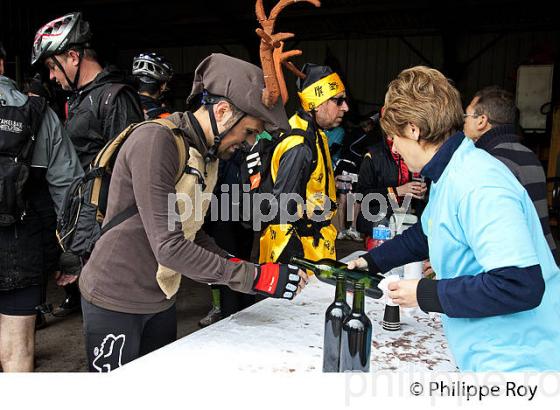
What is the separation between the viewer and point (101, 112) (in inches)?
118

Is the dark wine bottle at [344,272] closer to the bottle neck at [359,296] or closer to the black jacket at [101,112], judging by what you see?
the bottle neck at [359,296]

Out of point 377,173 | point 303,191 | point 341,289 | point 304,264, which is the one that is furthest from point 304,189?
point 377,173

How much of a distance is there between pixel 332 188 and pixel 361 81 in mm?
9556

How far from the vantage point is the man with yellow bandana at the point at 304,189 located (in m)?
3.13

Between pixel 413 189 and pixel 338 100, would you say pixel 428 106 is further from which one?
pixel 413 189

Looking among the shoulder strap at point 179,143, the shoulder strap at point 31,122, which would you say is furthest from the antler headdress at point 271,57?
the shoulder strap at point 31,122

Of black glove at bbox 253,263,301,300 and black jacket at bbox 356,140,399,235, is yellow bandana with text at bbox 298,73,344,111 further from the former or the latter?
black glove at bbox 253,263,301,300

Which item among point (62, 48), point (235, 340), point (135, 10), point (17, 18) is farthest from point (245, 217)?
point (135, 10)

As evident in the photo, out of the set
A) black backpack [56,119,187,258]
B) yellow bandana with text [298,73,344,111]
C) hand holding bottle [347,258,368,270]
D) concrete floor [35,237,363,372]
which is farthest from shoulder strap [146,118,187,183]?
concrete floor [35,237,363,372]

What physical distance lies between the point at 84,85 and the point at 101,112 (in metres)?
0.21

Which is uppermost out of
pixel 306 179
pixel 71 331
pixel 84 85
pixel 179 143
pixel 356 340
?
pixel 84 85

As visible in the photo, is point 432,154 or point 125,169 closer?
point 432,154

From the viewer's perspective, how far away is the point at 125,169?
5.88 feet

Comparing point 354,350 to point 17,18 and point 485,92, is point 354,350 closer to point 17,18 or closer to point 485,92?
point 485,92
